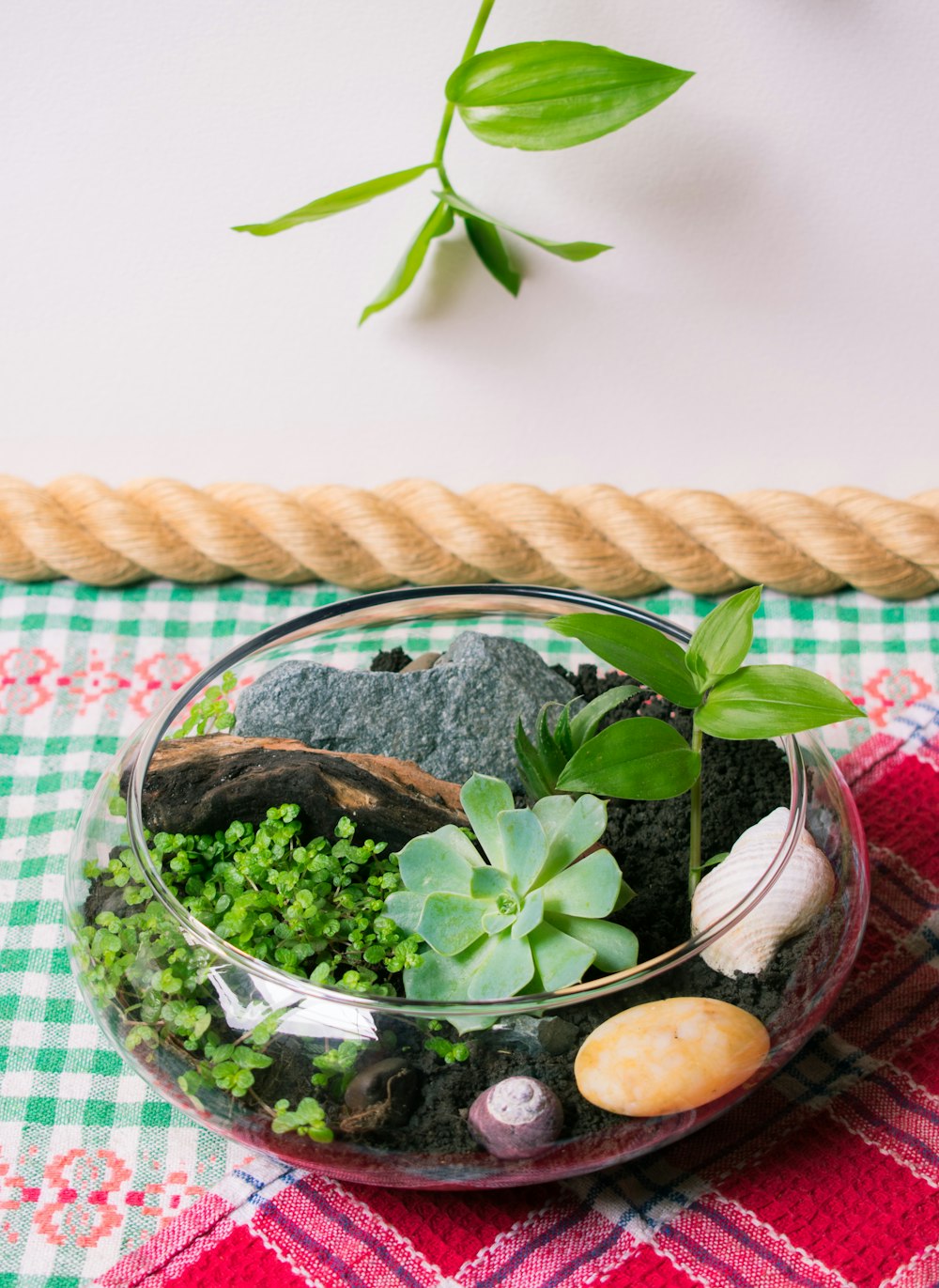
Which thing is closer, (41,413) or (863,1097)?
(863,1097)

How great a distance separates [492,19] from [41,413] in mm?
495

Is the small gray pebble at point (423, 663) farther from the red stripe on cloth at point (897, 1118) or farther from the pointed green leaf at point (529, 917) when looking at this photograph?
the red stripe on cloth at point (897, 1118)

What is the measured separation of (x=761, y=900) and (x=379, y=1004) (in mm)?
184

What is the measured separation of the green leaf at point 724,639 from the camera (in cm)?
59

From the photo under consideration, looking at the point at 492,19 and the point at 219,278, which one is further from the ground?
the point at 492,19

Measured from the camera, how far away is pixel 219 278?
1.02 m

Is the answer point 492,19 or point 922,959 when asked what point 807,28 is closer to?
point 492,19

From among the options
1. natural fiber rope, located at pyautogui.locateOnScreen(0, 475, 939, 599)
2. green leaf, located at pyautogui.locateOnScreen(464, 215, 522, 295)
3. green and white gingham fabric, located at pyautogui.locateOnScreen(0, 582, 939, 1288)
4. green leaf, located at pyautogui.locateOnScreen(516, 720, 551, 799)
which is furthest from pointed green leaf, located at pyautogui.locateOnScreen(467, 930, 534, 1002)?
green leaf, located at pyautogui.locateOnScreen(464, 215, 522, 295)

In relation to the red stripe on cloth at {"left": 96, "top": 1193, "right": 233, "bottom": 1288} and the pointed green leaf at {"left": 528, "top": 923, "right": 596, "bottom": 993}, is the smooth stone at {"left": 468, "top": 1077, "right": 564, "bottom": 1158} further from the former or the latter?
the red stripe on cloth at {"left": 96, "top": 1193, "right": 233, "bottom": 1288}

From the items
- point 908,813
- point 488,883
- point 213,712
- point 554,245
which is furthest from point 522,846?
point 554,245

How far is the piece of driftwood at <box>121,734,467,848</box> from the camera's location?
2.19 feet

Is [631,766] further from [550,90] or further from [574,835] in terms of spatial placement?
[550,90]

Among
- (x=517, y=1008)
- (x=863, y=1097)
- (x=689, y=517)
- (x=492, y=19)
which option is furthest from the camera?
(x=689, y=517)

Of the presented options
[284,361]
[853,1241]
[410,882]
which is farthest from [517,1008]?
[284,361]
